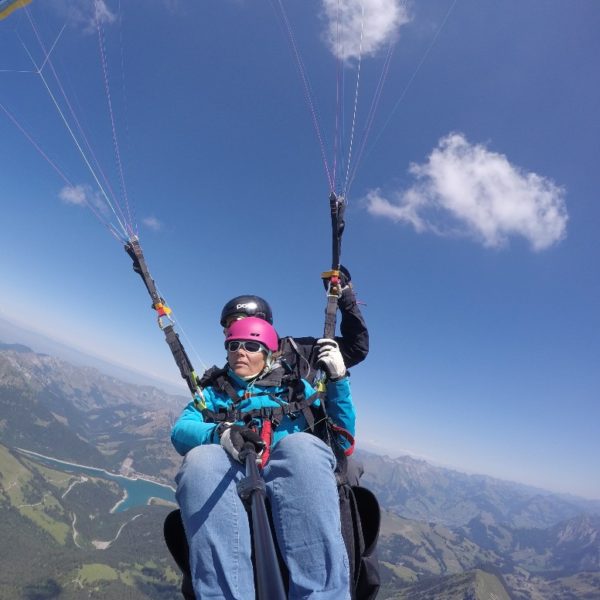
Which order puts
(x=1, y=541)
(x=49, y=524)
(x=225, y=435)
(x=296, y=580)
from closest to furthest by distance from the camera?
(x=296, y=580), (x=225, y=435), (x=1, y=541), (x=49, y=524)

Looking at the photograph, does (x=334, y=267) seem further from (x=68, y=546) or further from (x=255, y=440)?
(x=68, y=546)

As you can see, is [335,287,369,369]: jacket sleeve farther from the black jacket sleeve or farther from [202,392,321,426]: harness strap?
[202,392,321,426]: harness strap

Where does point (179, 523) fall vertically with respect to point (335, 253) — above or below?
below

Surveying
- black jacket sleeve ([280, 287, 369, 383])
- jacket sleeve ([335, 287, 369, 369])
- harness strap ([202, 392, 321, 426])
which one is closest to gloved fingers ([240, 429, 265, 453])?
harness strap ([202, 392, 321, 426])

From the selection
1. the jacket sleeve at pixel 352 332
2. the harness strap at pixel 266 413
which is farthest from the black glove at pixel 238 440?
the jacket sleeve at pixel 352 332

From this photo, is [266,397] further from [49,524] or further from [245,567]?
[49,524]

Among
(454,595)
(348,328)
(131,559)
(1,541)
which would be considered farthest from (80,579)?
(348,328)

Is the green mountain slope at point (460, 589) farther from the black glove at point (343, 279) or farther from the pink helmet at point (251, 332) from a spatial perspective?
the pink helmet at point (251, 332)
